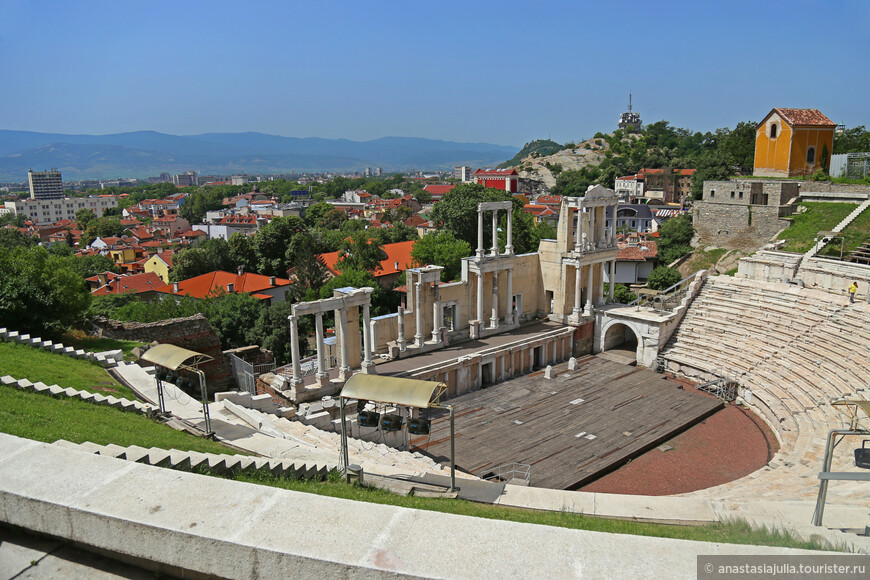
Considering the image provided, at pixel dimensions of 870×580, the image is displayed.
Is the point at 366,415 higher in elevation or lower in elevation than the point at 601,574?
lower

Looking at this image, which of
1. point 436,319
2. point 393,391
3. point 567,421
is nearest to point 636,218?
point 436,319

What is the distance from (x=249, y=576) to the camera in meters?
3.53

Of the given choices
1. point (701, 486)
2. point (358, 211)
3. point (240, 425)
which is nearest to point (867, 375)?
point (701, 486)

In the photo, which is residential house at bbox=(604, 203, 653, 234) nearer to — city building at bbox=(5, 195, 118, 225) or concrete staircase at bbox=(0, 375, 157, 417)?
concrete staircase at bbox=(0, 375, 157, 417)

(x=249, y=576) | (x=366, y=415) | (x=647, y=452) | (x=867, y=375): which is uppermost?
(x=249, y=576)

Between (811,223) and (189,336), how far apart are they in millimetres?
39195

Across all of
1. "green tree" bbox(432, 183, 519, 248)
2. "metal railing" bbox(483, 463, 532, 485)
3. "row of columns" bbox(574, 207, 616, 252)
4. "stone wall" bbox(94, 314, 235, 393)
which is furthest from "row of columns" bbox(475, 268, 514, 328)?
"green tree" bbox(432, 183, 519, 248)

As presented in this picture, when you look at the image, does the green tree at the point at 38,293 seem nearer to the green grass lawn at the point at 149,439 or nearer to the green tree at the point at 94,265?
the green grass lawn at the point at 149,439

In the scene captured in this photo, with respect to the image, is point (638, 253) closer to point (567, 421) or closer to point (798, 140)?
point (798, 140)

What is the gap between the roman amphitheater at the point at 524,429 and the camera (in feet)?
11.8

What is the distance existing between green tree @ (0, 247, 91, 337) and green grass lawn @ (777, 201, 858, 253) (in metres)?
38.3

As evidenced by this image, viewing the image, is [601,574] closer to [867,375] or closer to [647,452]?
[647,452]

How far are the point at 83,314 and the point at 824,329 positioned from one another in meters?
33.4

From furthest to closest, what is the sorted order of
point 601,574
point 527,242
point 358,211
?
point 358,211 < point 527,242 < point 601,574
